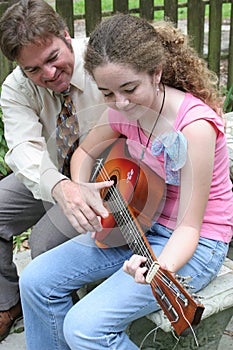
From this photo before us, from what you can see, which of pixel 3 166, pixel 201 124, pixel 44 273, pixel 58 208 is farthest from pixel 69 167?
pixel 3 166

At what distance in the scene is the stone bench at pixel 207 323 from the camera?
7.23 feet

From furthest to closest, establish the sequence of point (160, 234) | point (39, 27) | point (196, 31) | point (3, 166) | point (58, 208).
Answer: point (196, 31), point (3, 166), point (58, 208), point (39, 27), point (160, 234)

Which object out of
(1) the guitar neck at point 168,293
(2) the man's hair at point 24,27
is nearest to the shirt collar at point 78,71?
(2) the man's hair at point 24,27

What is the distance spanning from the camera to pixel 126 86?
214 centimetres

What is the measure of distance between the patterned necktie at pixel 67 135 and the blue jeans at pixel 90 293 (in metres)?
0.46

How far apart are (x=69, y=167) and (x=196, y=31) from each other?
2.79 meters

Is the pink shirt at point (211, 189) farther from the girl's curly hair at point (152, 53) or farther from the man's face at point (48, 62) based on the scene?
the man's face at point (48, 62)

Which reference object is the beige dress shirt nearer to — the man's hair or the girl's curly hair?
the man's hair

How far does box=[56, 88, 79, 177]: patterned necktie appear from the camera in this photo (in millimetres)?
2814

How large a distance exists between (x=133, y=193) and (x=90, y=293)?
0.38 m

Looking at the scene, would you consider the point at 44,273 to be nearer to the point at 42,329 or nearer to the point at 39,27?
the point at 42,329

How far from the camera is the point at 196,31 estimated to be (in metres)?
5.21

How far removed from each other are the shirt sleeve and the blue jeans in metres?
0.35

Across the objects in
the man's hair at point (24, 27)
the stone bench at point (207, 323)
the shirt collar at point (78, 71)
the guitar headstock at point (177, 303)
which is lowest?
the stone bench at point (207, 323)
